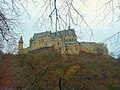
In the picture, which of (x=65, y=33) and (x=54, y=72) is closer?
(x=65, y=33)

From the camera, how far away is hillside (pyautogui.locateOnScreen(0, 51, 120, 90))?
59.4ft

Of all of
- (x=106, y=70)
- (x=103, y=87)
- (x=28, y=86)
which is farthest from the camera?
(x=106, y=70)

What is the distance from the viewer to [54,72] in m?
27.7

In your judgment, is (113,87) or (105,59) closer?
(113,87)

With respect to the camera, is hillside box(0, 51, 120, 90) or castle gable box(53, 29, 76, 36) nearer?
castle gable box(53, 29, 76, 36)

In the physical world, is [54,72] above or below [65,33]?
below

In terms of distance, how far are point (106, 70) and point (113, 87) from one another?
10.4m

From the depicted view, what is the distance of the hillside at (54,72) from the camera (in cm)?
1812

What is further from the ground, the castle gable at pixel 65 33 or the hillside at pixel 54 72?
the castle gable at pixel 65 33

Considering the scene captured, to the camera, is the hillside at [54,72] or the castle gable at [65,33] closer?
the castle gable at [65,33]

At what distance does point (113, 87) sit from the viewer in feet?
138

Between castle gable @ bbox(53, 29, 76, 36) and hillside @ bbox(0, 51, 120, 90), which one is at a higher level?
castle gable @ bbox(53, 29, 76, 36)

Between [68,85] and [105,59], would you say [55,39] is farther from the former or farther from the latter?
[105,59]

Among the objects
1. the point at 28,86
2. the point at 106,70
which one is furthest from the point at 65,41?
the point at 106,70
